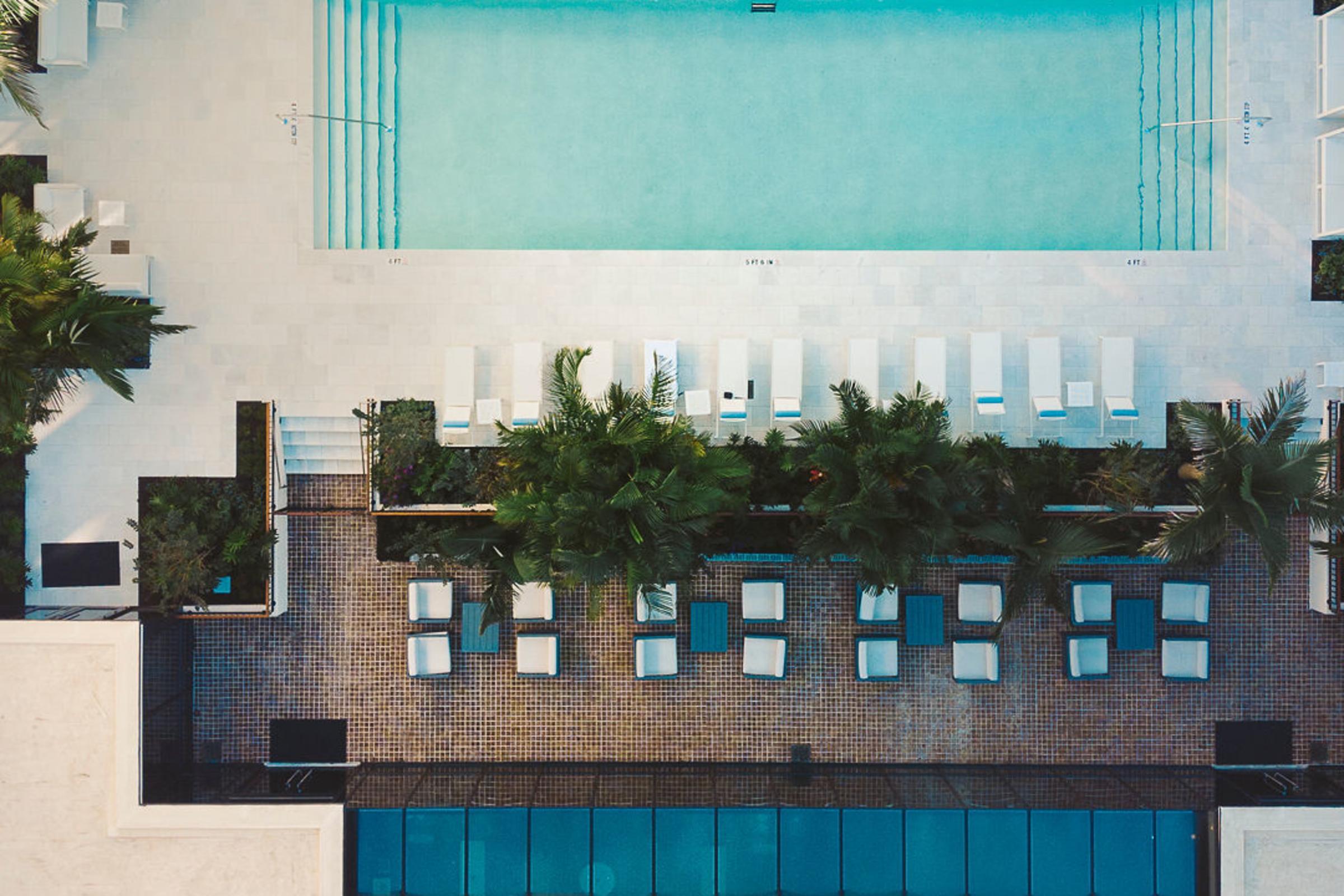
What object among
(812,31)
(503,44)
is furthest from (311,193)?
(812,31)

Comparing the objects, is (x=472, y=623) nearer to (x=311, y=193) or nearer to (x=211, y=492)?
(x=211, y=492)

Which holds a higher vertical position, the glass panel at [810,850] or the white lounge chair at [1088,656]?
the white lounge chair at [1088,656]

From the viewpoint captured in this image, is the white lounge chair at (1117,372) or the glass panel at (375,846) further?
the white lounge chair at (1117,372)

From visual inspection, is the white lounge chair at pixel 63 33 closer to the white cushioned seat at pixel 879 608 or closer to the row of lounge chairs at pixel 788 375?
the row of lounge chairs at pixel 788 375

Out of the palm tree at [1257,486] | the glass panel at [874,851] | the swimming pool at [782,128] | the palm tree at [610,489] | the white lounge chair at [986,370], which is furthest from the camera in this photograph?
the swimming pool at [782,128]

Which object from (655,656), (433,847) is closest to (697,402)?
(655,656)

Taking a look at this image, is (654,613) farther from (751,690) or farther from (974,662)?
(974,662)

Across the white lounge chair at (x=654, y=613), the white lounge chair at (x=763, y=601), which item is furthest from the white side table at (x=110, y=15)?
the white lounge chair at (x=763, y=601)
